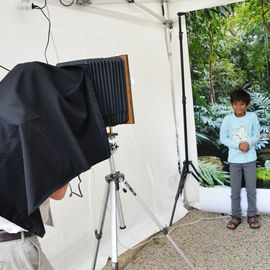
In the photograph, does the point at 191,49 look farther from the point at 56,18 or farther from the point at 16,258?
the point at 16,258

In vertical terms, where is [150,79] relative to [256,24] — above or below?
below

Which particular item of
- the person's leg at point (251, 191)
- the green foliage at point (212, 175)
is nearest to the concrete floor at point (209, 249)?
the person's leg at point (251, 191)

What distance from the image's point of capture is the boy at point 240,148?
2.86 metres

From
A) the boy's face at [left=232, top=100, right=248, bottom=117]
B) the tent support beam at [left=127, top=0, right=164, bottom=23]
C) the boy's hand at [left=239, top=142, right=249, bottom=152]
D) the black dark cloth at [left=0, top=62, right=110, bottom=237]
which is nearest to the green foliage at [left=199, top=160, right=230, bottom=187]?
the boy's hand at [left=239, top=142, right=249, bottom=152]

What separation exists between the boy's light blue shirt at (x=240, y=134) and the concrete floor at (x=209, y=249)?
617 mm

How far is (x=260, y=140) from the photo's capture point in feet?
9.86

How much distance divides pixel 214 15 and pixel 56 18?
160 cm

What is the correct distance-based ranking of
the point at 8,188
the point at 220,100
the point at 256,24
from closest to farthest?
the point at 8,188, the point at 256,24, the point at 220,100

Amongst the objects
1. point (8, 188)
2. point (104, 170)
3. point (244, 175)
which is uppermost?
point (8, 188)

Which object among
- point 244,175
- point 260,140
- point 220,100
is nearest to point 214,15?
point 220,100

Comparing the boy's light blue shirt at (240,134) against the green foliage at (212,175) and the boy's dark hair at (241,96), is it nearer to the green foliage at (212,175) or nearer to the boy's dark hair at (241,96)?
the boy's dark hair at (241,96)

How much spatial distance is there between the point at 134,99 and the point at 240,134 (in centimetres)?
98

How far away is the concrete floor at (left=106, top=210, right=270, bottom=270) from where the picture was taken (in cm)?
237

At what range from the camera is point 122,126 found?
261 centimetres
